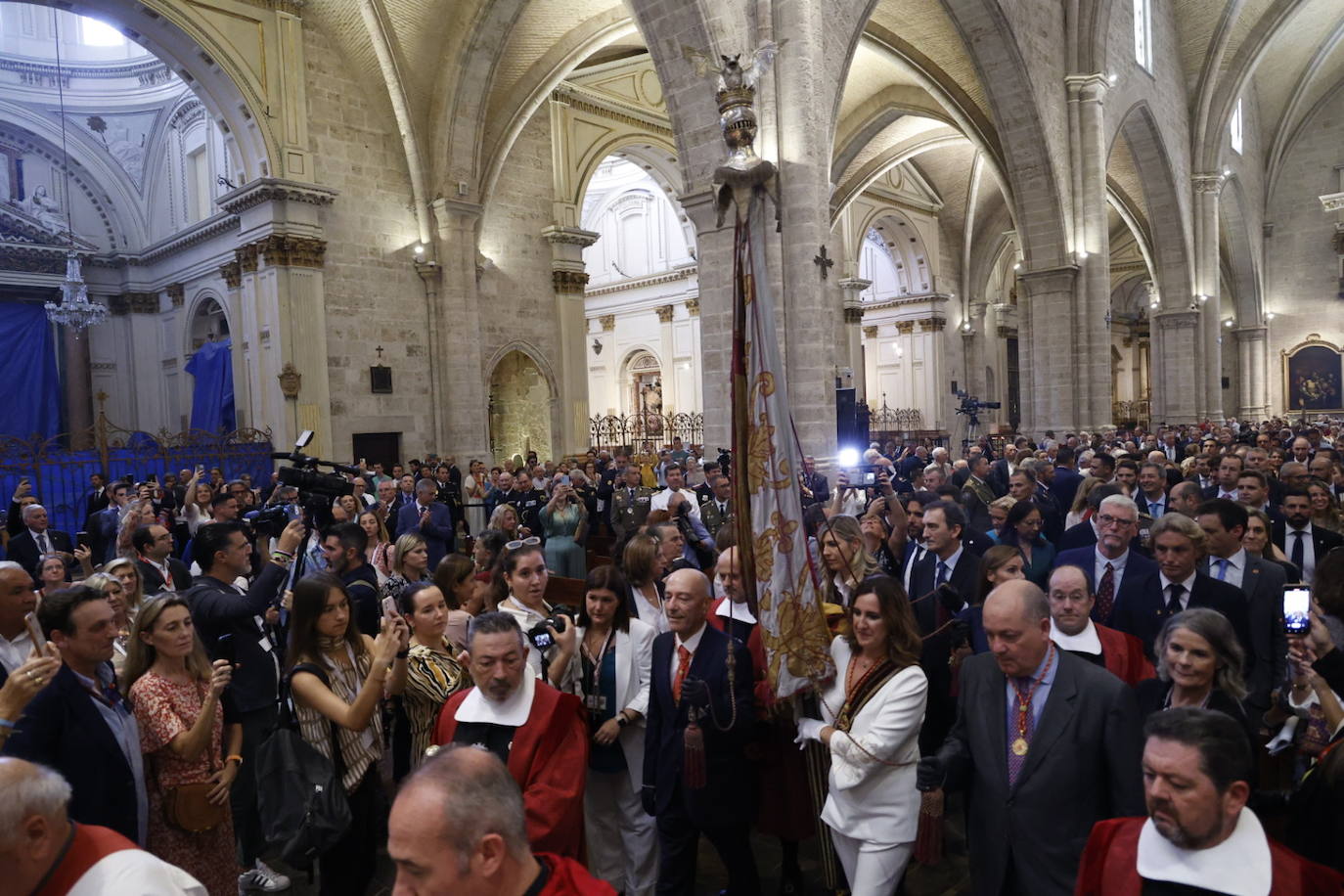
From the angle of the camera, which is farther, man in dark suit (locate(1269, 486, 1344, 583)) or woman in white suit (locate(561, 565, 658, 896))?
man in dark suit (locate(1269, 486, 1344, 583))

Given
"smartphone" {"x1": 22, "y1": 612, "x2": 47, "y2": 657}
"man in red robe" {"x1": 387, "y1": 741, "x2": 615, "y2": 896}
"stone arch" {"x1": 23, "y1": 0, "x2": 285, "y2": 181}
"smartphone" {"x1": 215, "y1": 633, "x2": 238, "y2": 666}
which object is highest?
"stone arch" {"x1": 23, "y1": 0, "x2": 285, "y2": 181}

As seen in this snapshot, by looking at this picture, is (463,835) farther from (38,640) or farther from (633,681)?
(38,640)

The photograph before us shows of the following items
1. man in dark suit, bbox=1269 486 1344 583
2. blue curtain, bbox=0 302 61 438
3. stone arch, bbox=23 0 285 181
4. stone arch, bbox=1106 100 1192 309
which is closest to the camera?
man in dark suit, bbox=1269 486 1344 583

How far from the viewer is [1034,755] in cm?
258

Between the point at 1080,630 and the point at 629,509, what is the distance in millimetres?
5969

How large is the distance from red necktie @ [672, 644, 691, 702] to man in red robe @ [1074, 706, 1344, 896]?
1.77 m

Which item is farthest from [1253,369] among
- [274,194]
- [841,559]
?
[841,559]

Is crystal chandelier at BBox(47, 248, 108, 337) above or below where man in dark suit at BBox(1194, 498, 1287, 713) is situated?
above

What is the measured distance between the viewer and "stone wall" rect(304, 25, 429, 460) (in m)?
15.7

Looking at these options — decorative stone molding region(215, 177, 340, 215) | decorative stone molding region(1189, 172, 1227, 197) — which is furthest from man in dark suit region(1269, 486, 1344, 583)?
decorative stone molding region(1189, 172, 1227, 197)

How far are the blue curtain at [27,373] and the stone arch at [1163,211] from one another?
27910 millimetres

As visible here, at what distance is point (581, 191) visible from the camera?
65.3 feet

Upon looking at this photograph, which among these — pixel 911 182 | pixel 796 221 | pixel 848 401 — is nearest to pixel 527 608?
pixel 796 221

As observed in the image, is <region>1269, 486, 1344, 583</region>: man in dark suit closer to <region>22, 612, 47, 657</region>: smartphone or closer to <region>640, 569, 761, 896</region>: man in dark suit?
<region>640, 569, 761, 896</region>: man in dark suit
